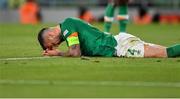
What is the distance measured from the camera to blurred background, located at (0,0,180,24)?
32500 millimetres

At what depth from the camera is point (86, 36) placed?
11.8 metres

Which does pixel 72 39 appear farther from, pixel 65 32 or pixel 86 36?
pixel 86 36

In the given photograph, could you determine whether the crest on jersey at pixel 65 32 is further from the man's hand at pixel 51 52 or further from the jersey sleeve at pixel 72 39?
the man's hand at pixel 51 52

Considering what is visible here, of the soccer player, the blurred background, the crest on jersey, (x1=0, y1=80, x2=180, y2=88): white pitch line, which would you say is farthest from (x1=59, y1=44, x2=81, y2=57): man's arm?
the blurred background

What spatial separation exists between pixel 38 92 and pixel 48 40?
2982mm

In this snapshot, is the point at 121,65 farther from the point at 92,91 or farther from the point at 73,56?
the point at 92,91

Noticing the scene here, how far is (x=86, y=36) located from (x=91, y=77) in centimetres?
191

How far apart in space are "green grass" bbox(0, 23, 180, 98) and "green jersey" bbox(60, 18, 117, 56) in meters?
0.17

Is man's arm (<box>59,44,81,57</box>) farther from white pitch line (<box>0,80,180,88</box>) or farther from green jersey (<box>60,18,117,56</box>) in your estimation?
white pitch line (<box>0,80,180,88</box>)

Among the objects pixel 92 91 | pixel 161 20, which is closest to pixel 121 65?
pixel 92 91

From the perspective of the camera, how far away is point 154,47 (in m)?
11.9

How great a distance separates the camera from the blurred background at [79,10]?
1280 inches

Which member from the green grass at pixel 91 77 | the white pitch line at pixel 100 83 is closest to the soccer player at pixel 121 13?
the green grass at pixel 91 77

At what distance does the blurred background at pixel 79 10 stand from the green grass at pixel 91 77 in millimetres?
20607
